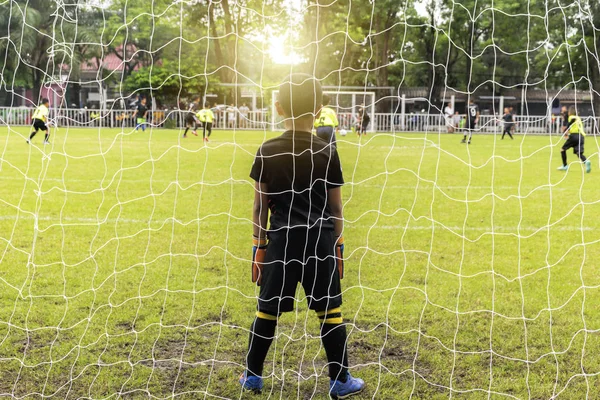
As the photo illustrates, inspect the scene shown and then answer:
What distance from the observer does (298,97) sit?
2.76 meters

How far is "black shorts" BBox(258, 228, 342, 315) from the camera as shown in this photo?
274 cm

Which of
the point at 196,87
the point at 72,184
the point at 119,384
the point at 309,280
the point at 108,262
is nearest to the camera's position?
the point at 309,280

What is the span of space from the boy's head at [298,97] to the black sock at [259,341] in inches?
36.6

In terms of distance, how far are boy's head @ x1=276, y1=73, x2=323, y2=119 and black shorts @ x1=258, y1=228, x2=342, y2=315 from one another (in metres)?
0.52

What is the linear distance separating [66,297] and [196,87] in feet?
108

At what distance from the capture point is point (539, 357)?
3334 millimetres

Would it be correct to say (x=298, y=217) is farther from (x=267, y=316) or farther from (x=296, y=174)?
(x=267, y=316)

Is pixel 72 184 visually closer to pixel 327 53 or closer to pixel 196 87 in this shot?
pixel 196 87

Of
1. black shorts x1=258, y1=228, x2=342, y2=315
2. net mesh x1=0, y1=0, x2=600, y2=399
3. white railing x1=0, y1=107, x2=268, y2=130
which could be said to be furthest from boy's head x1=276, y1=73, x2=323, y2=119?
white railing x1=0, y1=107, x2=268, y2=130

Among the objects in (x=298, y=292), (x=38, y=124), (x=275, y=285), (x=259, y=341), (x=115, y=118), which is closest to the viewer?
(x=275, y=285)

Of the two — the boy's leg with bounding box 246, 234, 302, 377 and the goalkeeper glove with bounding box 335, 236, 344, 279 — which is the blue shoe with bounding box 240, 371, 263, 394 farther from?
the goalkeeper glove with bounding box 335, 236, 344, 279

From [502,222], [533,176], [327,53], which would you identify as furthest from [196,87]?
[502,222]

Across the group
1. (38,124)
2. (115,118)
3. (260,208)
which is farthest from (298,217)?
(115,118)

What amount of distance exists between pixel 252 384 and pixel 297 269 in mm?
613
